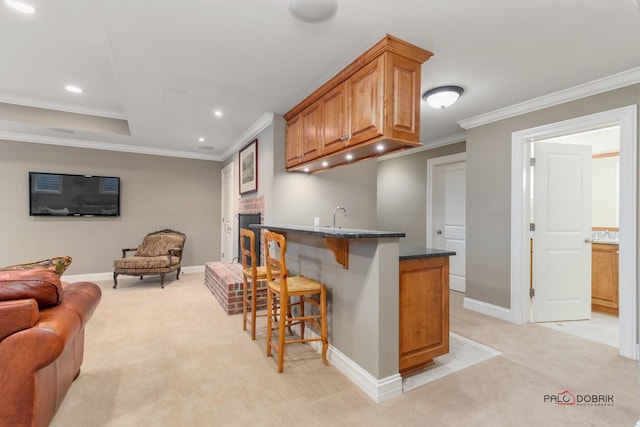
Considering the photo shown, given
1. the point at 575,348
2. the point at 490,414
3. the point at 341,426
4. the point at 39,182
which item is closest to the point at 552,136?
the point at 575,348

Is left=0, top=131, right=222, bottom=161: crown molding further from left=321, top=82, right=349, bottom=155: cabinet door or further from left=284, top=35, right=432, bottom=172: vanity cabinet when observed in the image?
left=321, top=82, right=349, bottom=155: cabinet door

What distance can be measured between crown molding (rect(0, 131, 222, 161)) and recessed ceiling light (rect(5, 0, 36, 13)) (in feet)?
11.5

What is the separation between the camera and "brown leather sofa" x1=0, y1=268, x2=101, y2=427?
49.9 inches

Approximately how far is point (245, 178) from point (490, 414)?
3.88 meters

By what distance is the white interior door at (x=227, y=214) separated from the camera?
217 inches

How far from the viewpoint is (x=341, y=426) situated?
1.59 m

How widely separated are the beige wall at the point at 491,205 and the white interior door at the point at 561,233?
29 centimetres

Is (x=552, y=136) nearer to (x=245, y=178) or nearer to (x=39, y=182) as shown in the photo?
(x=245, y=178)

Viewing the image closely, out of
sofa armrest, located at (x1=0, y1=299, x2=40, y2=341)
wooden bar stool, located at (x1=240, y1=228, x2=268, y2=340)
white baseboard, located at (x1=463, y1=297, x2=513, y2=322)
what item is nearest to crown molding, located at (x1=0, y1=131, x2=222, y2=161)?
wooden bar stool, located at (x1=240, y1=228, x2=268, y2=340)

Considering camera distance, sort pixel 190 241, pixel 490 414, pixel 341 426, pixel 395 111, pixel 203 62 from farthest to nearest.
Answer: pixel 190 241 < pixel 203 62 < pixel 395 111 < pixel 490 414 < pixel 341 426

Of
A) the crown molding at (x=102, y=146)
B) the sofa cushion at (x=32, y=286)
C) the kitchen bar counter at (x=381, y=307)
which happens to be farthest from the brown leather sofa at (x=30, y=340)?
the crown molding at (x=102, y=146)

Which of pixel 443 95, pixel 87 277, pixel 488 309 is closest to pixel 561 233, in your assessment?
pixel 488 309

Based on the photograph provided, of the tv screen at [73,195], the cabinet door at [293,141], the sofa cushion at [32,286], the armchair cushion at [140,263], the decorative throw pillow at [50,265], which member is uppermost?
the cabinet door at [293,141]

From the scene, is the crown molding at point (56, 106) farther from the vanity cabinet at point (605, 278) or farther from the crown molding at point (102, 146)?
the vanity cabinet at point (605, 278)
